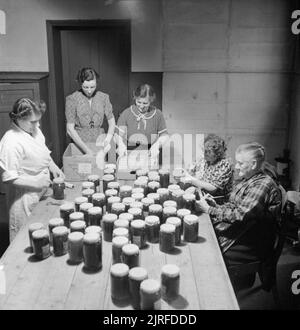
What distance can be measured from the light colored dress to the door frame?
2.32m

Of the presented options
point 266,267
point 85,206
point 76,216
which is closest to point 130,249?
point 76,216

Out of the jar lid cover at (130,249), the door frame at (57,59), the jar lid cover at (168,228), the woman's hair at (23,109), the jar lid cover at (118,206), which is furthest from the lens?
the door frame at (57,59)

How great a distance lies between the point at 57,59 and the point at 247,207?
3655mm

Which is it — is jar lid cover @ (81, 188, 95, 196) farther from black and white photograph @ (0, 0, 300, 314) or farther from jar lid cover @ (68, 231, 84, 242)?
jar lid cover @ (68, 231, 84, 242)

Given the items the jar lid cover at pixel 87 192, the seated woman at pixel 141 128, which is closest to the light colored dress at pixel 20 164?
the jar lid cover at pixel 87 192

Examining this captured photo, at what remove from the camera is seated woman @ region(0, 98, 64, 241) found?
113 inches

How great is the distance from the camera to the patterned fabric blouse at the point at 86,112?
13.8ft

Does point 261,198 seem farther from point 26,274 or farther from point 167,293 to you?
point 26,274

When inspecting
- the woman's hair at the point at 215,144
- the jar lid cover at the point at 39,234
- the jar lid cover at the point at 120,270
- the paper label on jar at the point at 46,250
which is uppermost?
the woman's hair at the point at 215,144

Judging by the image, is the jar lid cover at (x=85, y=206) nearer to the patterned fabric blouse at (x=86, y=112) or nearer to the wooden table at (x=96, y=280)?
the wooden table at (x=96, y=280)

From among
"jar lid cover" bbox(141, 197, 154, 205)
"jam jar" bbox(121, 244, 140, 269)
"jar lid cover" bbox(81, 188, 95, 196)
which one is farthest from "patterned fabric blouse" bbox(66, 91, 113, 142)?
"jam jar" bbox(121, 244, 140, 269)

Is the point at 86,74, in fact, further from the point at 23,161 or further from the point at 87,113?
the point at 23,161

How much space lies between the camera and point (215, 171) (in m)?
3.15

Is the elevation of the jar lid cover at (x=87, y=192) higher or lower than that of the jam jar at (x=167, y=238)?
higher
